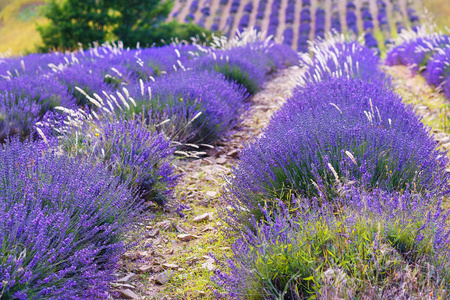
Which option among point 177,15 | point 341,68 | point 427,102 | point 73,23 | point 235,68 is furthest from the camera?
point 177,15

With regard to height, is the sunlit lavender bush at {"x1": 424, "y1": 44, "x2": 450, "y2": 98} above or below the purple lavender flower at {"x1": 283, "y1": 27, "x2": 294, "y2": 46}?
above

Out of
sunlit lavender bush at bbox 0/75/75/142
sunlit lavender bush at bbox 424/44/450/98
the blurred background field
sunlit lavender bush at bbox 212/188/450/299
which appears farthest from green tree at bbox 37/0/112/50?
sunlit lavender bush at bbox 212/188/450/299

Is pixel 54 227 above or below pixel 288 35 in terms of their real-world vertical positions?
above

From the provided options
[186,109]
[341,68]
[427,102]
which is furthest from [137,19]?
[186,109]

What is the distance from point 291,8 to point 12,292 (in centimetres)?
3303

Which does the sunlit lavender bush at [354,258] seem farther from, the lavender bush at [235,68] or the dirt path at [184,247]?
the lavender bush at [235,68]

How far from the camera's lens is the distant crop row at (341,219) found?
151 cm

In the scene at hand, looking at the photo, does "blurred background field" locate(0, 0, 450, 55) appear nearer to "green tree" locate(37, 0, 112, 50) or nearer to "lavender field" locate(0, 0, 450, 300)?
"green tree" locate(37, 0, 112, 50)

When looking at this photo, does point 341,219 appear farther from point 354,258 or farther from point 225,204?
point 225,204

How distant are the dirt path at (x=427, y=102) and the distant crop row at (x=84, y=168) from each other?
7.96 ft

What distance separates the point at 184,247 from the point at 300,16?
1197 inches

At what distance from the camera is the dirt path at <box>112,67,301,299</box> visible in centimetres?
210

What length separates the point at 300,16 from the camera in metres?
29.8

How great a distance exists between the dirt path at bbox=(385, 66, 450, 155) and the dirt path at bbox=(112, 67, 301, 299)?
2.36 meters
